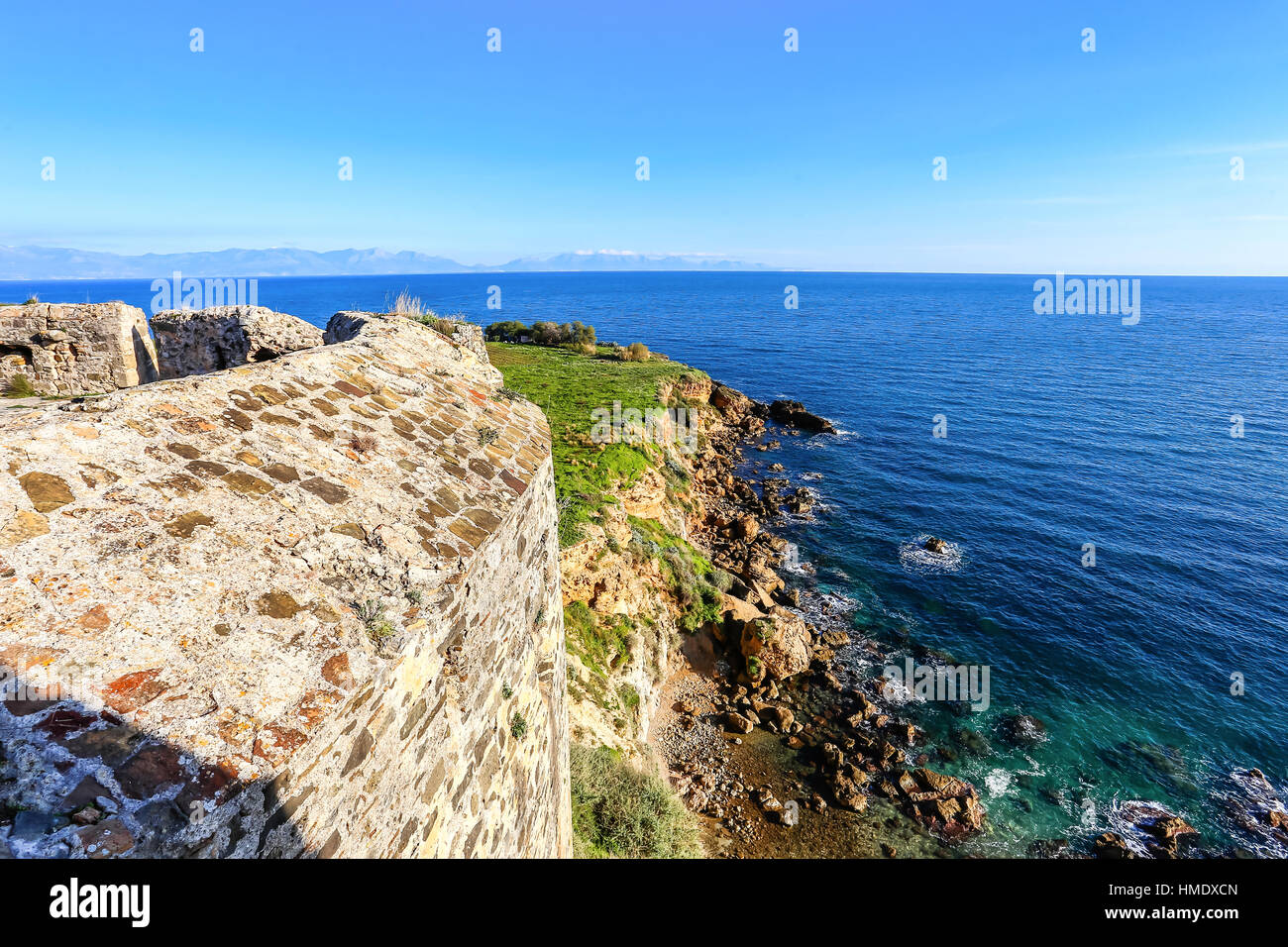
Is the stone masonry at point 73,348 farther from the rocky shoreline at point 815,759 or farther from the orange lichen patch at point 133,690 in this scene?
the rocky shoreline at point 815,759

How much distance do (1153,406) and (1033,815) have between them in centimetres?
4726

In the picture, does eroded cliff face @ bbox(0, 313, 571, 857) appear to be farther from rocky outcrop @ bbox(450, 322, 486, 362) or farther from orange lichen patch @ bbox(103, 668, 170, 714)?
rocky outcrop @ bbox(450, 322, 486, 362)

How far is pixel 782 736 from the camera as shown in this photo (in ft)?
54.4

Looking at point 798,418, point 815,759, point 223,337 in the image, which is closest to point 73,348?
point 223,337

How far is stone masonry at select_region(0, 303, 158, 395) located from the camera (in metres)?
8.37

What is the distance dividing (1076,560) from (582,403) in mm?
23685

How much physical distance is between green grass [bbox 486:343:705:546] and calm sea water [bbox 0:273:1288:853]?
33.5 feet

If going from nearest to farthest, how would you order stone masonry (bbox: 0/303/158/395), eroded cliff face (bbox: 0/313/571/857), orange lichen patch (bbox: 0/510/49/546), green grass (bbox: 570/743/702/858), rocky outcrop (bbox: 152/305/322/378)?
eroded cliff face (bbox: 0/313/571/857) → orange lichen patch (bbox: 0/510/49/546) → rocky outcrop (bbox: 152/305/322/378) → stone masonry (bbox: 0/303/158/395) → green grass (bbox: 570/743/702/858)

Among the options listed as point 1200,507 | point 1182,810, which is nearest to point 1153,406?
point 1200,507

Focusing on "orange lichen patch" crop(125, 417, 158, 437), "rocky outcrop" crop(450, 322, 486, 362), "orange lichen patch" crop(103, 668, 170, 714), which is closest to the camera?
"orange lichen patch" crop(103, 668, 170, 714)

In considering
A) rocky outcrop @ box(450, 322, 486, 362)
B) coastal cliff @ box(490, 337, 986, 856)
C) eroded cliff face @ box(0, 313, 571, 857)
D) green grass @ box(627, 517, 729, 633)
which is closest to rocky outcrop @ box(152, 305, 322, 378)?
rocky outcrop @ box(450, 322, 486, 362)

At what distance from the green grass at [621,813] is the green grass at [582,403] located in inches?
223

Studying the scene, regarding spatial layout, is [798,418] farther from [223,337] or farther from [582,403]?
[223,337]
